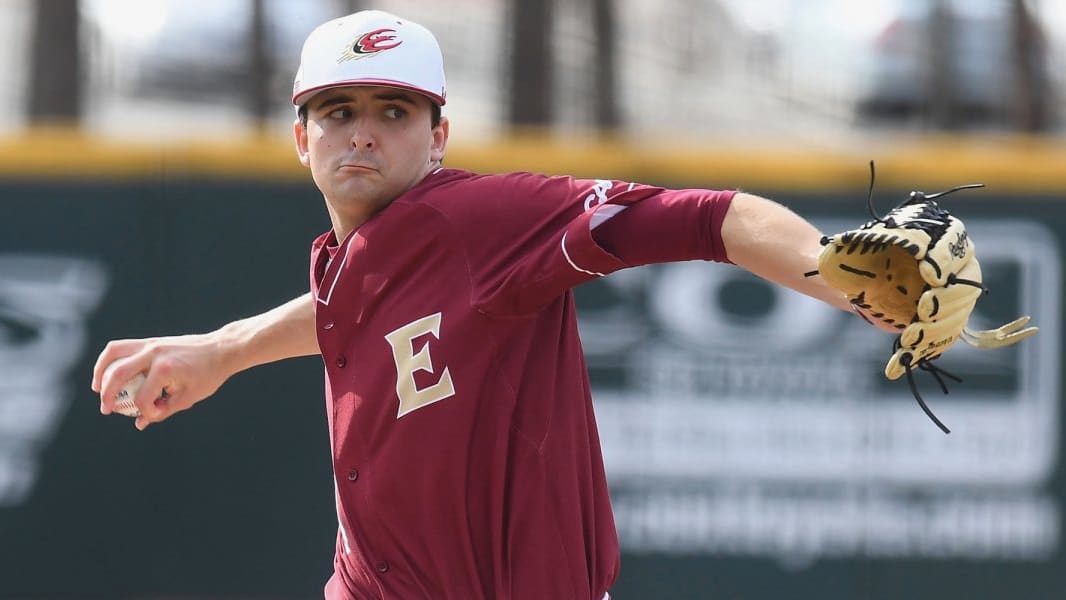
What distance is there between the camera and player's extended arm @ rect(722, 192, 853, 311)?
7.87 ft

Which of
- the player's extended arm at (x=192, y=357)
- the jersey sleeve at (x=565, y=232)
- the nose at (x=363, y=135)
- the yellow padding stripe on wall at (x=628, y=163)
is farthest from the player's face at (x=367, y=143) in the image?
the yellow padding stripe on wall at (x=628, y=163)

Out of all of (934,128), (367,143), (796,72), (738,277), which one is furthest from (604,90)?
(367,143)

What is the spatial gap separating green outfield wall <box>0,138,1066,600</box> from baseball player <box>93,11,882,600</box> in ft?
12.6

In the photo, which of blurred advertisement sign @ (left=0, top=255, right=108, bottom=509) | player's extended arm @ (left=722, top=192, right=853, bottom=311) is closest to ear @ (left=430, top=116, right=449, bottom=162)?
player's extended arm @ (left=722, top=192, right=853, bottom=311)

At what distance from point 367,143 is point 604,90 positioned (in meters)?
12.2

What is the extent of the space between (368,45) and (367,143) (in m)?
0.19

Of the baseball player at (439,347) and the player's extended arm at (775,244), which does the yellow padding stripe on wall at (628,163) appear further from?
the player's extended arm at (775,244)

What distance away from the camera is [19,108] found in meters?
17.1

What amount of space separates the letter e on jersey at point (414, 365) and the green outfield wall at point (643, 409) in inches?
155

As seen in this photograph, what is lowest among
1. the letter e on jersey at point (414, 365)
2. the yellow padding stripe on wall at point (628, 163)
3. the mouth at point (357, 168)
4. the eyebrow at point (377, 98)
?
the yellow padding stripe on wall at point (628, 163)

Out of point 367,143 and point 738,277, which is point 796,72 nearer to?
point 738,277

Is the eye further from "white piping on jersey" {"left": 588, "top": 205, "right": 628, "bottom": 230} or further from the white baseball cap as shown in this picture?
"white piping on jersey" {"left": 588, "top": 205, "right": 628, "bottom": 230}

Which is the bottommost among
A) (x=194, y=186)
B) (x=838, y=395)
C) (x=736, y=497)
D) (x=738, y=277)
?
(x=736, y=497)

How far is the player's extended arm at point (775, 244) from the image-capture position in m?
2.40
